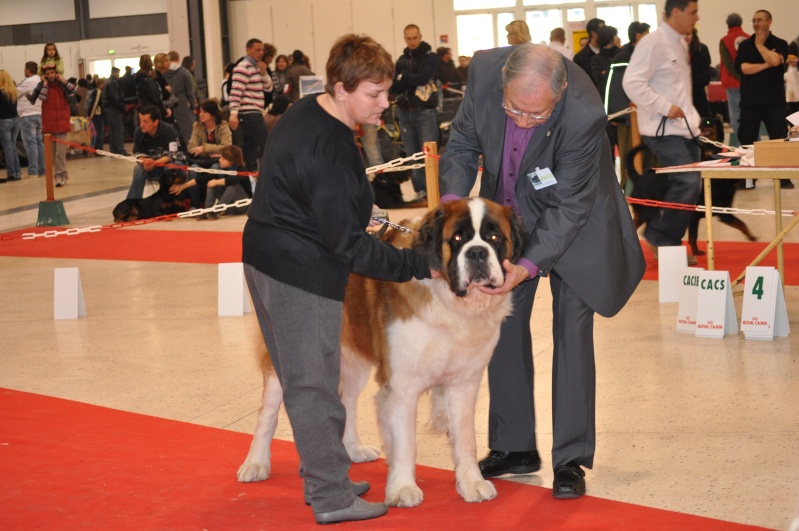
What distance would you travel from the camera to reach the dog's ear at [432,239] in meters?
3.54

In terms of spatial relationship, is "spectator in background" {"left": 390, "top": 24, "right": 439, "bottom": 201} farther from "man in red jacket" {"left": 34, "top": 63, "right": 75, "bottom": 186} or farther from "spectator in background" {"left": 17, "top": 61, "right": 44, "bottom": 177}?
"spectator in background" {"left": 17, "top": 61, "right": 44, "bottom": 177}

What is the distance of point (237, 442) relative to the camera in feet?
15.2

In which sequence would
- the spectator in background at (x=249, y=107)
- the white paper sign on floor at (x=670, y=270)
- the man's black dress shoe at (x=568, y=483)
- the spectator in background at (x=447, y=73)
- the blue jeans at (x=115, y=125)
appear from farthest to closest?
the blue jeans at (x=115, y=125), the spectator in background at (x=447, y=73), the spectator in background at (x=249, y=107), the white paper sign on floor at (x=670, y=270), the man's black dress shoe at (x=568, y=483)

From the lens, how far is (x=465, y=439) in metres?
3.83

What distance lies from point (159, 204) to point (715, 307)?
25.8ft

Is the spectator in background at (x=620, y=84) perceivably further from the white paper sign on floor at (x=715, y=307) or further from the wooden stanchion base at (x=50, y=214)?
the wooden stanchion base at (x=50, y=214)

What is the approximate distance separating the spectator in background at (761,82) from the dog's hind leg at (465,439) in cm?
942

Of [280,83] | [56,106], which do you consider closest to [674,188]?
[280,83]

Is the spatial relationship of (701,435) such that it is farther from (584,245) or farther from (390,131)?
(390,131)

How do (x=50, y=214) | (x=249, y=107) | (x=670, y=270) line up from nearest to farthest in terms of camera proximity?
(x=670, y=270)
(x=50, y=214)
(x=249, y=107)

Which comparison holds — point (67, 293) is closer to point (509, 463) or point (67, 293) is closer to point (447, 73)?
point (509, 463)

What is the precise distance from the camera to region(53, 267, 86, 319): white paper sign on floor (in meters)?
7.52

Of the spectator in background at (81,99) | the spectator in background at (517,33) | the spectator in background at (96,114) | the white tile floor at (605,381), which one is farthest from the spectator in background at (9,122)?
the spectator in background at (517,33)

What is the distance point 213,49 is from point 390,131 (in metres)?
11.0
